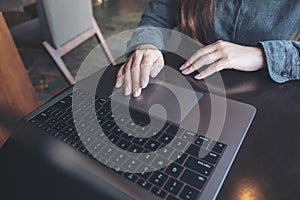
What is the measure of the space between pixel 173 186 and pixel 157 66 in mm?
286

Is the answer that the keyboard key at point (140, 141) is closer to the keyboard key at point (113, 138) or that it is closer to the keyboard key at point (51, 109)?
the keyboard key at point (113, 138)

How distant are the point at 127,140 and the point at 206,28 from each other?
43cm

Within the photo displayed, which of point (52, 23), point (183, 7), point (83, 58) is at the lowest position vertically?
point (83, 58)

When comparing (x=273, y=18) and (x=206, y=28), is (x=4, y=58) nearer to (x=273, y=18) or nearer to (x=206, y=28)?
(x=206, y=28)

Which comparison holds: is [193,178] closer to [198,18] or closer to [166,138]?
[166,138]

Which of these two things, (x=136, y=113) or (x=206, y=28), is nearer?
(x=136, y=113)

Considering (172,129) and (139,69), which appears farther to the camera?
(139,69)

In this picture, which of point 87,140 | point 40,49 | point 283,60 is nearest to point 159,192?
point 87,140

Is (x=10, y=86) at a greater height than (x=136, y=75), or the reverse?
(x=136, y=75)

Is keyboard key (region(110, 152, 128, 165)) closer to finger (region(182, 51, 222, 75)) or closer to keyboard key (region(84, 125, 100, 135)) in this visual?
keyboard key (region(84, 125, 100, 135))

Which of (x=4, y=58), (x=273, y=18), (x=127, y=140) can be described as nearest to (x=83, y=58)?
(x=4, y=58)

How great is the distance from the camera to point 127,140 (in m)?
0.35

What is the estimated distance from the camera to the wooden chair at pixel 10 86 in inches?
32.5

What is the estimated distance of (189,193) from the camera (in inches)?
11.0
